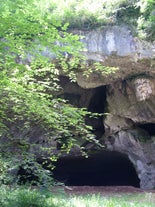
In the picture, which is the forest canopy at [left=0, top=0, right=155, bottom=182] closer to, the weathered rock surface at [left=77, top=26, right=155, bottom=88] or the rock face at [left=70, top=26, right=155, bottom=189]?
the weathered rock surface at [left=77, top=26, right=155, bottom=88]

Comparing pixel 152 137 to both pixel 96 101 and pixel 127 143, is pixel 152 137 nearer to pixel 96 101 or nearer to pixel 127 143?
pixel 127 143

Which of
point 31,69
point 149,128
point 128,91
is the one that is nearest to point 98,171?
point 149,128

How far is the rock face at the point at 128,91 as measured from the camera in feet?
29.1

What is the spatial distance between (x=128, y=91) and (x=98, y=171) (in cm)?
586

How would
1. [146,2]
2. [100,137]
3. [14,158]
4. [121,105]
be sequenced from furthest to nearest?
[100,137] < [121,105] < [146,2] < [14,158]

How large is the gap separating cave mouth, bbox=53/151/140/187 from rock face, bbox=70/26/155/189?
1.06m

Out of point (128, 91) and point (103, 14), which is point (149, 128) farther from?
point (103, 14)

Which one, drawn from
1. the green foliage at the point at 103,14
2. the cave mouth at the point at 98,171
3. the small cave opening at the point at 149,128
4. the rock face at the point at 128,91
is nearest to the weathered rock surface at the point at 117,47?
the rock face at the point at 128,91

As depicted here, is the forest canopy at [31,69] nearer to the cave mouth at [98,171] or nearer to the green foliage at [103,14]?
the green foliage at [103,14]

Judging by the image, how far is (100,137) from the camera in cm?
1318

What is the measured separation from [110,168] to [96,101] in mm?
4022

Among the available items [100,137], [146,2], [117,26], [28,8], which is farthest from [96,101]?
[28,8]

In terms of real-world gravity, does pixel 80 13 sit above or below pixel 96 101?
above

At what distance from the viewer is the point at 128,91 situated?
1097cm
